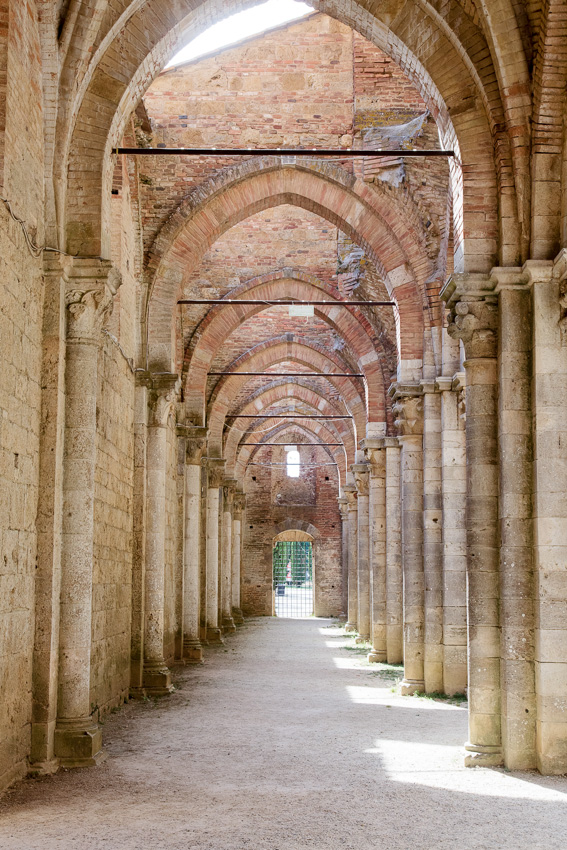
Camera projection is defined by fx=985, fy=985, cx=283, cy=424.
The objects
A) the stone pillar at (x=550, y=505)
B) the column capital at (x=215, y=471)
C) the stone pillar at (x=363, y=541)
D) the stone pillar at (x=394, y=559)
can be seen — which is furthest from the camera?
the column capital at (x=215, y=471)

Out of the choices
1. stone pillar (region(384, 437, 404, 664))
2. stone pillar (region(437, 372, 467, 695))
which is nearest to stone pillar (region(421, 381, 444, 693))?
stone pillar (region(437, 372, 467, 695))

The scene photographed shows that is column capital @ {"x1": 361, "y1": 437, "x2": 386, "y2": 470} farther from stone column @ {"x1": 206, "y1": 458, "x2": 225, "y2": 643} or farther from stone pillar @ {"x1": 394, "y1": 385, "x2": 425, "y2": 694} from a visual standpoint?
stone column @ {"x1": 206, "y1": 458, "x2": 225, "y2": 643}

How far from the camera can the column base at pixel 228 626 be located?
26769 millimetres

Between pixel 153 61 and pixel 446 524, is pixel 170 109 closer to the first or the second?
pixel 153 61

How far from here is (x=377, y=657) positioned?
56.1ft

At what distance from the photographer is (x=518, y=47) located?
7734 mm

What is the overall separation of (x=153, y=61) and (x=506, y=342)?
4.23 m

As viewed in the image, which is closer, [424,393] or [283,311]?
[424,393]

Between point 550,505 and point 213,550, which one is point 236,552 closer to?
point 213,550

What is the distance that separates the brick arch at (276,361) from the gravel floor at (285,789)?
1117 cm

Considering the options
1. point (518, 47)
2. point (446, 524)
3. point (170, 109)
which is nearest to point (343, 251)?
point (170, 109)

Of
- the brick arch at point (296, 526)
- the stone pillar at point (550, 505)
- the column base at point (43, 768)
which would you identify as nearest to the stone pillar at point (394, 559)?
the stone pillar at point (550, 505)

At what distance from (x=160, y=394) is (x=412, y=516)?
3.78 meters

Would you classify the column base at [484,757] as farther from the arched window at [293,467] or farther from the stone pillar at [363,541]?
the arched window at [293,467]
